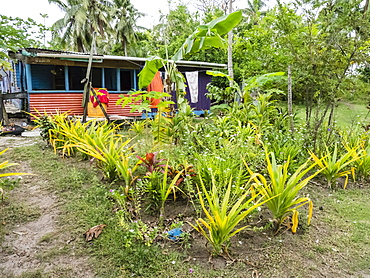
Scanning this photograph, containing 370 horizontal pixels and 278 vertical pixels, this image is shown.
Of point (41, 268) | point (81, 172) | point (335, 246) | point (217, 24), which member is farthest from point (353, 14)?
point (41, 268)

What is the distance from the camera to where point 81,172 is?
14.6ft

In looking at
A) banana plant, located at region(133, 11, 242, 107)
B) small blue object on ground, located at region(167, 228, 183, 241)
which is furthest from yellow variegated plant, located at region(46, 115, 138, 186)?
banana plant, located at region(133, 11, 242, 107)

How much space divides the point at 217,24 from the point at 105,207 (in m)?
3.22

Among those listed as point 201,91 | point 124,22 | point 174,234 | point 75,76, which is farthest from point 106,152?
point 124,22

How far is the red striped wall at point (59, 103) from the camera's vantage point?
9.94 m

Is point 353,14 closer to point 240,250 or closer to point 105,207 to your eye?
point 240,250

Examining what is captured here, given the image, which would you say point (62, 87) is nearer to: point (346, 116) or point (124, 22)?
point (346, 116)

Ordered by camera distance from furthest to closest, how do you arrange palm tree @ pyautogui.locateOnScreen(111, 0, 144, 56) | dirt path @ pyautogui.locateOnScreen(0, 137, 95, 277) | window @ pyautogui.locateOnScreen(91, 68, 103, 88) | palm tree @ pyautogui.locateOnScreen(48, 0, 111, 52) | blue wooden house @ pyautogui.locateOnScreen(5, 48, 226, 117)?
palm tree @ pyautogui.locateOnScreen(111, 0, 144, 56), palm tree @ pyautogui.locateOnScreen(48, 0, 111, 52), window @ pyautogui.locateOnScreen(91, 68, 103, 88), blue wooden house @ pyautogui.locateOnScreen(5, 48, 226, 117), dirt path @ pyautogui.locateOnScreen(0, 137, 95, 277)

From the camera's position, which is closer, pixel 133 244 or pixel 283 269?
pixel 283 269

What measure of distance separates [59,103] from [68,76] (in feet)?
8.29

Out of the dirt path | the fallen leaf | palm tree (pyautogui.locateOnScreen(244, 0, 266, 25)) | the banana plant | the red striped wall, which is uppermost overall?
palm tree (pyautogui.locateOnScreen(244, 0, 266, 25))

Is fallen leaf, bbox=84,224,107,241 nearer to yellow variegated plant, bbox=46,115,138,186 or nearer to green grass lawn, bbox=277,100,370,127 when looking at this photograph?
yellow variegated plant, bbox=46,115,138,186

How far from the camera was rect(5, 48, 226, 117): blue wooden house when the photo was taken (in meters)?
9.49

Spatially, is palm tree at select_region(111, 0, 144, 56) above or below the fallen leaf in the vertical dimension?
above
